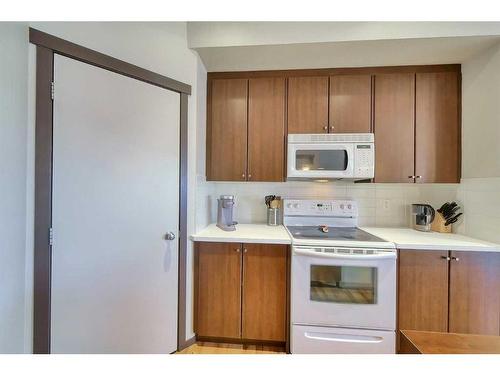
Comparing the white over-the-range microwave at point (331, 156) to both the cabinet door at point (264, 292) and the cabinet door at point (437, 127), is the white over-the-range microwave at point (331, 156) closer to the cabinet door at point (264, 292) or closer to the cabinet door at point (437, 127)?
the cabinet door at point (437, 127)

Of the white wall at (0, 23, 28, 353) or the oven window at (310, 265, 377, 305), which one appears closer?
the white wall at (0, 23, 28, 353)

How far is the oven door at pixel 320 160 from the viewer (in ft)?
5.82

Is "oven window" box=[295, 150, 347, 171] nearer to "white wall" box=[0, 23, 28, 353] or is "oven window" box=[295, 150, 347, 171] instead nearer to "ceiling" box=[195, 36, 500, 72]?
"ceiling" box=[195, 36, 500, 72]

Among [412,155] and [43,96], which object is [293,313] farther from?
[43,96]

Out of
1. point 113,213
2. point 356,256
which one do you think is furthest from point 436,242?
point 113,213

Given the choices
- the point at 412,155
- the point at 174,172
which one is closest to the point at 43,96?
the point at 174,172

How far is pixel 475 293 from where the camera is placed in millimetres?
1484

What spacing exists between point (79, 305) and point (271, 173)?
1.60m

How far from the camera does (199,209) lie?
5.94ft

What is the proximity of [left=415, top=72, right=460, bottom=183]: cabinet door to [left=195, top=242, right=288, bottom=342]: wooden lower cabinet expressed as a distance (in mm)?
1439

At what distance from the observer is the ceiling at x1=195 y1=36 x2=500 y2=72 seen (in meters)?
1.57

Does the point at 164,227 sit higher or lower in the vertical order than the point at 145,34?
lower

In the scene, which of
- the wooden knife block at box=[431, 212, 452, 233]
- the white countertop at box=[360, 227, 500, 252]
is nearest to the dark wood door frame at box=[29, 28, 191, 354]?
the white countertop at box=[360, 227, 500, 252]

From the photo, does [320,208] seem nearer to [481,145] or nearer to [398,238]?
[398,238]
